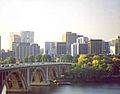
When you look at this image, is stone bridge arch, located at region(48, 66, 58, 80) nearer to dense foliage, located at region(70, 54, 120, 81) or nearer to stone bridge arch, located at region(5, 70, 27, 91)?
dense foliage, located at region(70, 54, 120, 81)

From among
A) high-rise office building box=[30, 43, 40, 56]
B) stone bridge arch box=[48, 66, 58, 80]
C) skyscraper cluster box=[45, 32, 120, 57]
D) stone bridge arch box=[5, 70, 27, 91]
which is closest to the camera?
stone bridge arch box=[5, 70, 27, 91]

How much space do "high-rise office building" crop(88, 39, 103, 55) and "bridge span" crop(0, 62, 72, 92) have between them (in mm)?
21067

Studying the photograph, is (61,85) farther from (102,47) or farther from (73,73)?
(102,47)

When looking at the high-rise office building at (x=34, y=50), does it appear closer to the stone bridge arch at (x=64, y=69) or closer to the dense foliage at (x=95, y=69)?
the dense foliage at (x=95, y=69)

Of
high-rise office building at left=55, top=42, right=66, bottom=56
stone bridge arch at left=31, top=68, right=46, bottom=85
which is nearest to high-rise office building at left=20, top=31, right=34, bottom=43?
high-rise office building at left=55, top=42, right=66, bottom=56

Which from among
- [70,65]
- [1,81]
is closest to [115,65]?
[70,65]

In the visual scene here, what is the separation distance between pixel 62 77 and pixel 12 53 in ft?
78.0

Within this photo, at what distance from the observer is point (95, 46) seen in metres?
59.3

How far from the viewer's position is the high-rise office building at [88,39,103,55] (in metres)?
58.2

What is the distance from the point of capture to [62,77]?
34.0 meters

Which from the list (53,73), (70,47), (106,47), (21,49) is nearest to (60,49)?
(70,47)

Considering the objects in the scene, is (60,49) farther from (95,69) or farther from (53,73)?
(53,73)

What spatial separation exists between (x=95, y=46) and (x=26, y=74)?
117 ft

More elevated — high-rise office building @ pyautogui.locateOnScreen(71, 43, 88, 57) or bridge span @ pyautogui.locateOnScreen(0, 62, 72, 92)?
high-rise office building @ pyautogui.locateOnScreen(71, 43, 88, 57)
